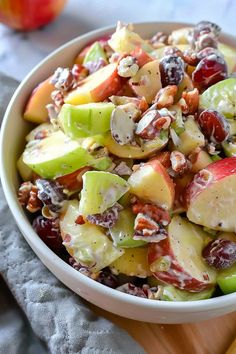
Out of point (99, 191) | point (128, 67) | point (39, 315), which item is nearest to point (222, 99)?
point (128, 67)

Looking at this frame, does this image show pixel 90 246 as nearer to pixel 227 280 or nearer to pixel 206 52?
pixel 227 280

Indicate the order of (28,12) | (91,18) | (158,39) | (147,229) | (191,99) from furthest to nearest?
(91,18) < (28,12) < (158,39) < (191,99) < (147,229)

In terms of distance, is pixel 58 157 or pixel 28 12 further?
pixel 28 12

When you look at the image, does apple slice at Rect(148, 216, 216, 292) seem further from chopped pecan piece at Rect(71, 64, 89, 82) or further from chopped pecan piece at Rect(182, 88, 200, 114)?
chopped pecan piece at Rect(71, 64, 89, 82)

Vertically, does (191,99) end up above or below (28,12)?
above

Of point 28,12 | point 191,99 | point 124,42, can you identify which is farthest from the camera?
point 28,12

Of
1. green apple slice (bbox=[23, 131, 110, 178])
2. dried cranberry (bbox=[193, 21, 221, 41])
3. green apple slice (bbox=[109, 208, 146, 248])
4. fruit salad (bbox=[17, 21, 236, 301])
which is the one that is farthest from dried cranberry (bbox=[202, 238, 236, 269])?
dried cranberry (bbox=[193, 21, 221, 41])

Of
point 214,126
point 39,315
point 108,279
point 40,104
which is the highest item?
point 214,126

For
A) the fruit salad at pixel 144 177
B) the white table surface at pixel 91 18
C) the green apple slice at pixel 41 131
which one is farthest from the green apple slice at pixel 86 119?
the white table surface at pixel 91 18
